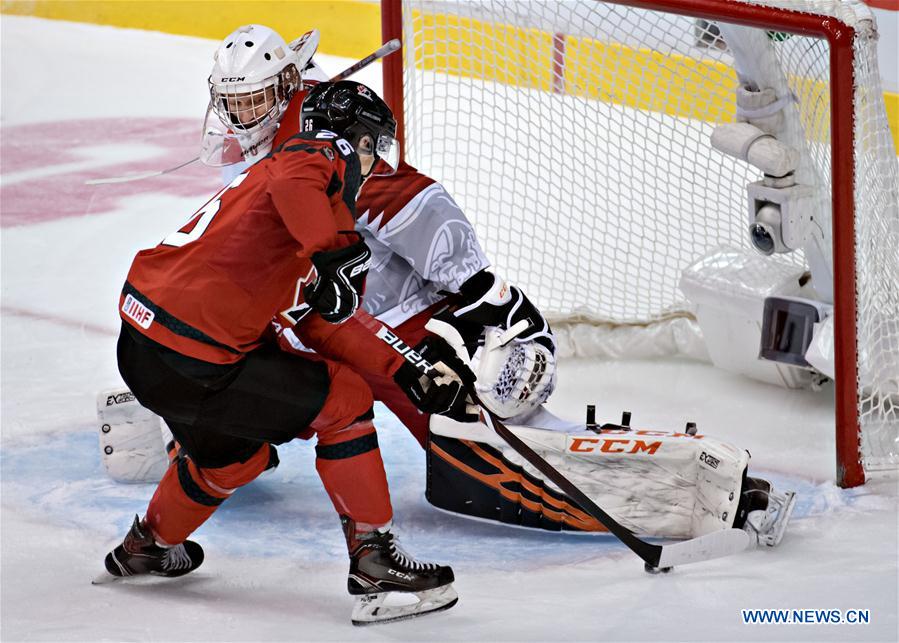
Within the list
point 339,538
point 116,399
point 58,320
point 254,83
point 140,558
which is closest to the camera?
point 140,558

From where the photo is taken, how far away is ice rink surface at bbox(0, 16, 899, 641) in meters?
2.09

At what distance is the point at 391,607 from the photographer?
6.87 feet

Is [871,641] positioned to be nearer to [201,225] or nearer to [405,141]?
[201,225]

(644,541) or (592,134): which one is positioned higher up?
(592,134)

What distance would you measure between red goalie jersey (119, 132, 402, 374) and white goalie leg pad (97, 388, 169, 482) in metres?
0.69

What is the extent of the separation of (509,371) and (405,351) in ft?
0.84

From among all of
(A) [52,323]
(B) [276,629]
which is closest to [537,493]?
(B) [276,629]

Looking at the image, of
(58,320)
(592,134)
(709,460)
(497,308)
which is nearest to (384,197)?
(497,308)

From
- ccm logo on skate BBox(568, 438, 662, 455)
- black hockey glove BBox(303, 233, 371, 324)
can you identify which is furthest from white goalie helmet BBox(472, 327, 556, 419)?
black hockey glove BBox(303, 233, 371, 324)

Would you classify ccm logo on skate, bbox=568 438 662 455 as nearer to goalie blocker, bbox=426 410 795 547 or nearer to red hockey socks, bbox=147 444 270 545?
goalie blocker, bbox=426 410 795 547

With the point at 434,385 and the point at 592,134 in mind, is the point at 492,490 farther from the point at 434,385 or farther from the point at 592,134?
the point at 592,134

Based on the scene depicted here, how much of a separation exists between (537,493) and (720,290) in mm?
842

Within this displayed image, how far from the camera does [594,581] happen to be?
224 cm

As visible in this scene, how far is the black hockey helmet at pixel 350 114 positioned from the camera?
2053 millimetres
